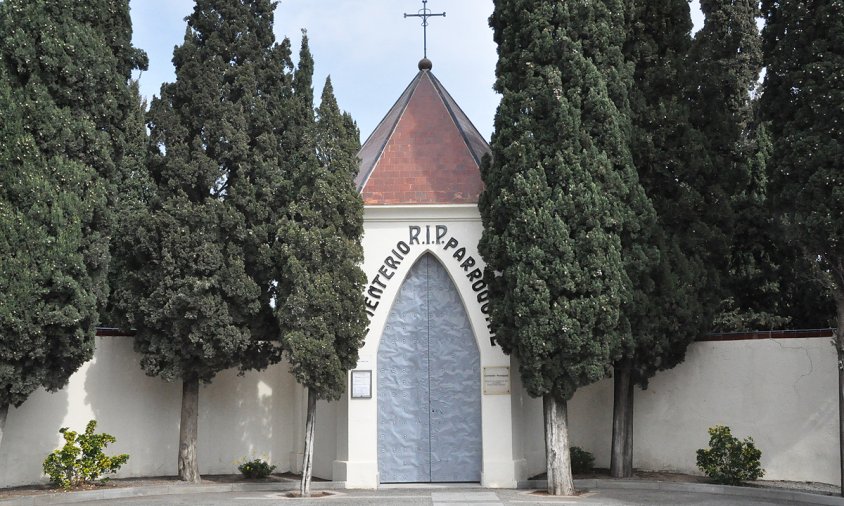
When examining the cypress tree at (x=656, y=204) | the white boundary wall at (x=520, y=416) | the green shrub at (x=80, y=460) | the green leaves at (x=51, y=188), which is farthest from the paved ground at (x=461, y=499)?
the green leaves at (x=51, y=188)

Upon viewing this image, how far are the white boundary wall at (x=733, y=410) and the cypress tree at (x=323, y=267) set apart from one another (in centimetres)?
392

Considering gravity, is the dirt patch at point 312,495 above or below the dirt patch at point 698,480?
Answer: below

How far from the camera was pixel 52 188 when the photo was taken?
514 inches

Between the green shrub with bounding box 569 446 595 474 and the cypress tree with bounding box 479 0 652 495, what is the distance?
7.10 feet

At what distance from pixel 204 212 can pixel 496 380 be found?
5.84 metres

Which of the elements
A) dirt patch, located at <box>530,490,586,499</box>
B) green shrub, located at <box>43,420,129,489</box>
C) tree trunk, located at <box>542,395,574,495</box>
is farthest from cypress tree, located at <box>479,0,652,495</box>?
green shrub, located at <box>43,420,129,489</box>

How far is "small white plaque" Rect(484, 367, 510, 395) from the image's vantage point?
15.2 meters

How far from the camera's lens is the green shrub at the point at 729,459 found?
14141 millimetres

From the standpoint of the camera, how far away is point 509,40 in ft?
49.4

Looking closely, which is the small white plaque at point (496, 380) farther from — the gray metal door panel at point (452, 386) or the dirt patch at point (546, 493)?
the dirt patch at point (546, 493)

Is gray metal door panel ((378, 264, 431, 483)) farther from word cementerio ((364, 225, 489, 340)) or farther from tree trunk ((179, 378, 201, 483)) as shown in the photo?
tree trunk ((179, 378, 201, 483))

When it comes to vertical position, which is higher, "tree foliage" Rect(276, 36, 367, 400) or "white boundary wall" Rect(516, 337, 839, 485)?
"tree foliage" Rect(276, 36, 367, 400)

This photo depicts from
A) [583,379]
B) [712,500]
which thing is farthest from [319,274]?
[712,500]

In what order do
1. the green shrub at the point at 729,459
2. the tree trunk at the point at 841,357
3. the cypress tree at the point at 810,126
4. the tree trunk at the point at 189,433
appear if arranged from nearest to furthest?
the cypress tree at the point at 810,126 → the tree trunk at the point at 841,357 → the green shrub at the point at 729,459 → the tree trunk at the point at 189,433
